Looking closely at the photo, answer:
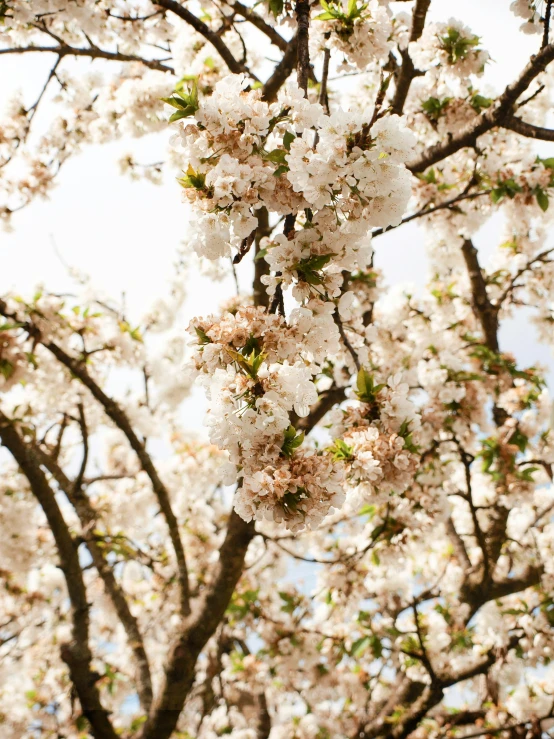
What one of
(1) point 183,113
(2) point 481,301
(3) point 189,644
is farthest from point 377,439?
(2) point 481,301

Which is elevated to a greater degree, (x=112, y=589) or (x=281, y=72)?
(x=281, y=72)

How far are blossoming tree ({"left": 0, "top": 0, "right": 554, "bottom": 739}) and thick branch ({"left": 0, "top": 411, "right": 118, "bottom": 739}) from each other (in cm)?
2

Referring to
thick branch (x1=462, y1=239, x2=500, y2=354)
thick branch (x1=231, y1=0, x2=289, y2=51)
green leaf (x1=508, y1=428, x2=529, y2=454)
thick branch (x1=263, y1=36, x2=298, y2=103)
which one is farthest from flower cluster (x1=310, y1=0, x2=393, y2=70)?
thick branch (x1=462, y1=239, x2=500, y2=354)

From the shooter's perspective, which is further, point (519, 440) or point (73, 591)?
point (519, 440)

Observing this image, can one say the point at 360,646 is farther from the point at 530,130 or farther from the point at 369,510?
the point at 530,130

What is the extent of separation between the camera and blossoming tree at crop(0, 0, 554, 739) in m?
→ 1.24

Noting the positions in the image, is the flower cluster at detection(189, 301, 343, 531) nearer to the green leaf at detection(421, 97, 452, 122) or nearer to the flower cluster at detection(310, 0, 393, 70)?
the flower cluster at detection(310, 0, 393, 70)

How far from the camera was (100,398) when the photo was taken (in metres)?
3.29

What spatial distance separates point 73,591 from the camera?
132 inches

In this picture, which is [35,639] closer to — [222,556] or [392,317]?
[222,556]

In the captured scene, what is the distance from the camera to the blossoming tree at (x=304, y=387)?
124 centimetres

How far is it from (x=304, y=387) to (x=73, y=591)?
2.94m

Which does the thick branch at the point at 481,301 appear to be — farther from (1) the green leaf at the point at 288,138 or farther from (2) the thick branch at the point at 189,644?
(1) the green leaf at the point at 288,138

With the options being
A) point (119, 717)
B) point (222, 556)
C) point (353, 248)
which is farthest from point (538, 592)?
point (119, 717)
